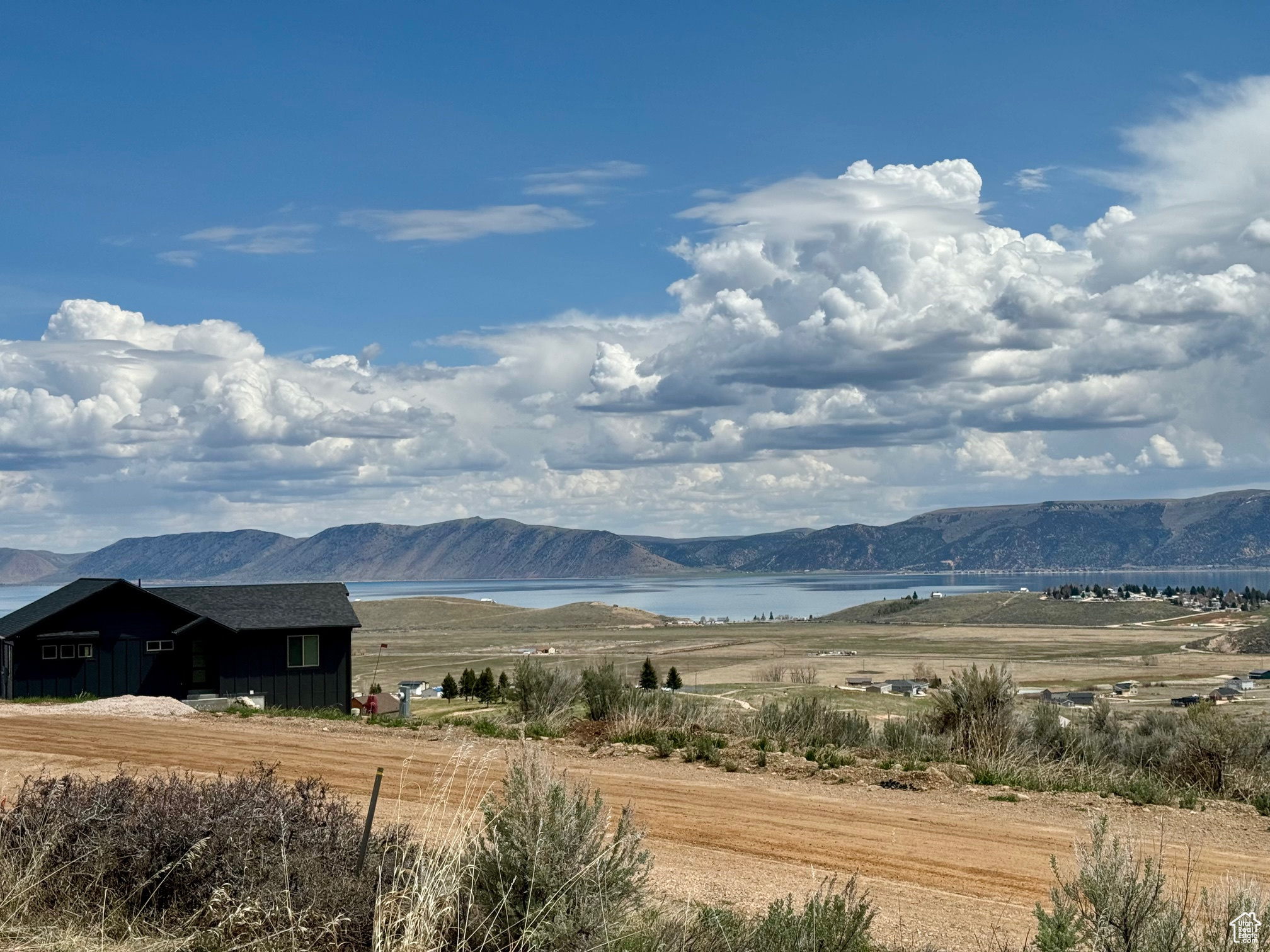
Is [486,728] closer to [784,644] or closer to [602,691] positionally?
[602,691]

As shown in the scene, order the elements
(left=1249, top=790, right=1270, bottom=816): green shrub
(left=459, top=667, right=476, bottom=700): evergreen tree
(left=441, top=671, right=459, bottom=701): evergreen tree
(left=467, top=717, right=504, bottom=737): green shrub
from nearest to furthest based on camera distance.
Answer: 1. (left=1249, top=790, right=1270, bottom=816): green shrub
2. (left=467, top=717, right=504, bottom=737): green shrub
3. (left=459, top=667, right=476, bottom=700): evergreen tree
4. (left=441, top=671, right=459, bottom=701): evergreen tree

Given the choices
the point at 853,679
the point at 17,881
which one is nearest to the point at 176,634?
the point at 17,881

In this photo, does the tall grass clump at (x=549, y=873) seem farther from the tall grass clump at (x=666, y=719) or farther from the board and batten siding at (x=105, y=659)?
the board and batten siding at (x=105, y=659)

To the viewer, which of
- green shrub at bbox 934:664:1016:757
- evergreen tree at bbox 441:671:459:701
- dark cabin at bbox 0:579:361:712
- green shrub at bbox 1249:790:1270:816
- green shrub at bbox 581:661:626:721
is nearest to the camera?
green shrub at bbox 1249:790:1270:816

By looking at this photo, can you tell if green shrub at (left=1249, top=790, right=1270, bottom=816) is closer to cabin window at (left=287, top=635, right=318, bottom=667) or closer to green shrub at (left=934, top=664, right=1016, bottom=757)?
green shrub at (left=934, top=664, right=1016, bottom=757)

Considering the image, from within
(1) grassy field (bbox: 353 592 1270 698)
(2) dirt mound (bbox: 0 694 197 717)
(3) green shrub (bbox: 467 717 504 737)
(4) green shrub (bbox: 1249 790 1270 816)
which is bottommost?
(1) grassy field (bbox: 353 592 1270 698)

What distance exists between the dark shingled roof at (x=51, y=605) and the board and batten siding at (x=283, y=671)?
3.56 meters

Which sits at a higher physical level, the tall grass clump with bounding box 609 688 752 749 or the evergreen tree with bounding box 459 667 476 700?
the tall grass clump with bounding box 609 688 752 749

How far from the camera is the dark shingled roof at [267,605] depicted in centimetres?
3111

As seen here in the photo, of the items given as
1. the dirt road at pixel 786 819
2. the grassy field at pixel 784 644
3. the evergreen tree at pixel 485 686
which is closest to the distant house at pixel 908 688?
the grassy field at pixel 784 644

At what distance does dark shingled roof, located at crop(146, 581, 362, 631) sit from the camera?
102 ft

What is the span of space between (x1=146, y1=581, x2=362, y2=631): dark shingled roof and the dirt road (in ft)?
37.2

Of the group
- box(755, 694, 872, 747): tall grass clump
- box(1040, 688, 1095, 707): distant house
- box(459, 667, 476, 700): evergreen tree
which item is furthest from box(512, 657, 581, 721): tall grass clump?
box(1040, 688, 1095, 707): distant house

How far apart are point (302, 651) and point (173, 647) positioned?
330cm
